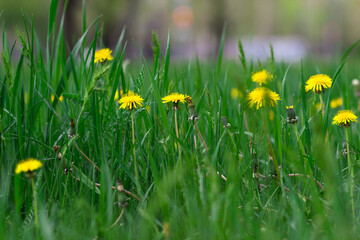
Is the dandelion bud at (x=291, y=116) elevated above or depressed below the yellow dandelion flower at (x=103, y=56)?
below

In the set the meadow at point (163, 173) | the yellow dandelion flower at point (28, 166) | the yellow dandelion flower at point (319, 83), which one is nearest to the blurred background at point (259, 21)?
the meadow at point (163, 173)

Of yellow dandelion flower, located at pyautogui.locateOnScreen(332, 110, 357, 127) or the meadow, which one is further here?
yellow dandelion flower, located at pyautogui.locateOnScreen(332, 110, 357, 127)

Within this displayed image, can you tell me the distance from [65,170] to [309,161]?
0.68 m

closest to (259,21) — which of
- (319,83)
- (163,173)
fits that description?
(319,83)

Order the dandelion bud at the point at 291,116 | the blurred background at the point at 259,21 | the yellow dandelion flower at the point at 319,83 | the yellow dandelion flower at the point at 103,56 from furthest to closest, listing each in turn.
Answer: the blurred background at the point at 259,21 → the yellow dandelion flower at the point at 103,56 → the yellow dandelion flower at the point at 319,83 → the dandelion bud at the point at 291,116

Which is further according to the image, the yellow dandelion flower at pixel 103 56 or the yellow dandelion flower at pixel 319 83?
the yellow dandelion flower at pixel 103 56

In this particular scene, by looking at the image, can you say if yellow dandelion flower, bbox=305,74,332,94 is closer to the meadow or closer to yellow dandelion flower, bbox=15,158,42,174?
the meadow

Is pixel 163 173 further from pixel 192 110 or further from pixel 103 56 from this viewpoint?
pixel 103 56

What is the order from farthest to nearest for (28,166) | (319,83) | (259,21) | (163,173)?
(259,21), (319,83), (163,173), (28,166)

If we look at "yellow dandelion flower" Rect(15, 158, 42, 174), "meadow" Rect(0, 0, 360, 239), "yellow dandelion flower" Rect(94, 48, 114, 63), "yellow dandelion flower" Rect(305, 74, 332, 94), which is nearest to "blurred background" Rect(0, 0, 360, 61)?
"yellow dandelion flower" Rect(94, 48, 114, 63)

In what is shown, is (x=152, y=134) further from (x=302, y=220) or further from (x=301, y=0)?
(x=301, y=0)

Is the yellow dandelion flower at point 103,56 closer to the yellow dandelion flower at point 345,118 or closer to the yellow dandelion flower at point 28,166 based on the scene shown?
the yellow dandelion flower at point 28,166

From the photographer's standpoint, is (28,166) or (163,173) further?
(163,173)

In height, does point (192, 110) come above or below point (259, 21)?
above
